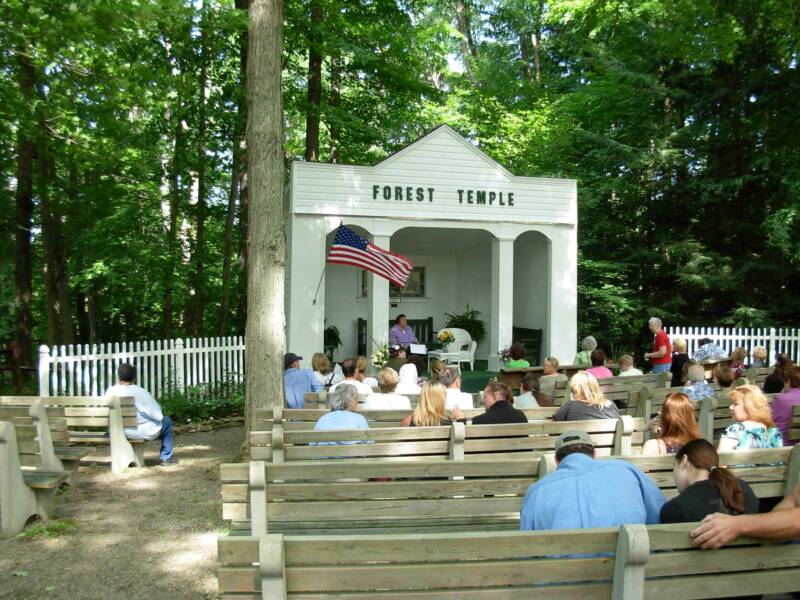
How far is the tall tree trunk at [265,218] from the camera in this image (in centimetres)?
789

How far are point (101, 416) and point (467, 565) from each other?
6459 mm

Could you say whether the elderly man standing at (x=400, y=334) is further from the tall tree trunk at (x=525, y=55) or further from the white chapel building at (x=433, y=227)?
the tall tree trunk at (x=525, y=55)

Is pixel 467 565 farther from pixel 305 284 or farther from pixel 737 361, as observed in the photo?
pixel 305 284

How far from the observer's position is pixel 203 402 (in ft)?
39.5

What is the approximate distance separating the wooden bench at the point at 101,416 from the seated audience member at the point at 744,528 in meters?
6.70

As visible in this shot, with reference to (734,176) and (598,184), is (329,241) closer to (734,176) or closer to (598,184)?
(598,184)

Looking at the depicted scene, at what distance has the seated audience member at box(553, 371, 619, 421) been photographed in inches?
235

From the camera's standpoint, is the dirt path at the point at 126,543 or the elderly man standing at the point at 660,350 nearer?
the dirt path at the point at 126,543

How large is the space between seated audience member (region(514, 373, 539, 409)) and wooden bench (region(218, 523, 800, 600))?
5.21 m

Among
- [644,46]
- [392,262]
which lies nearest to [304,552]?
[392,262]

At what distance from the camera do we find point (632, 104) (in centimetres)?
2300

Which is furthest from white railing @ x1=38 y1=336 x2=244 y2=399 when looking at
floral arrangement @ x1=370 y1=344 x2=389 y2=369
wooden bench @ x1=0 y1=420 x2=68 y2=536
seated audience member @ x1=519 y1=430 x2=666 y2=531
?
seated audience member @ x1=519 y1=430 x2=666 y2=531

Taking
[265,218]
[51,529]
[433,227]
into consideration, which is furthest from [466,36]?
[51,529]

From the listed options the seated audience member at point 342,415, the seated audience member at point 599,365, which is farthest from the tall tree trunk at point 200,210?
the seated audience member at point 342,415
